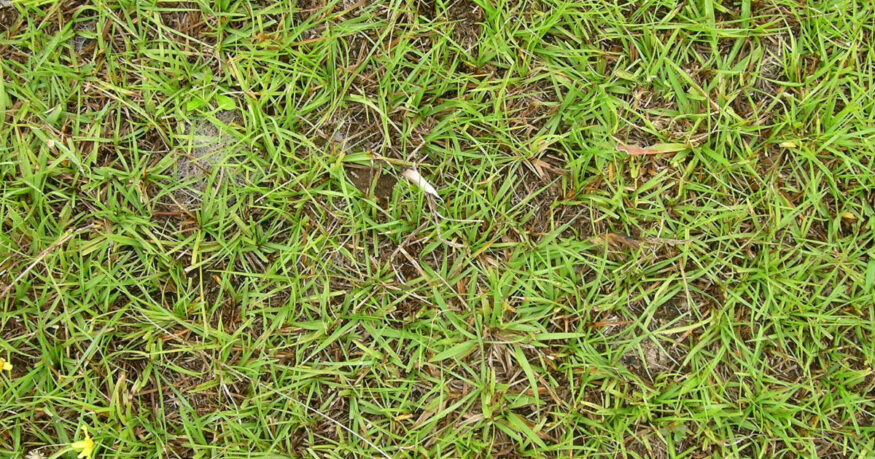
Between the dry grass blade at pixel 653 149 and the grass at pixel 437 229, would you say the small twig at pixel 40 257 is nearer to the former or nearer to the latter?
the grass at pixel 437 229

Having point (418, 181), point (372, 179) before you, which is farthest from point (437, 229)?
point (372, 179)

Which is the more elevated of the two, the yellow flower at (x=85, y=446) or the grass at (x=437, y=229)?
the grass at (x=437, y=229)

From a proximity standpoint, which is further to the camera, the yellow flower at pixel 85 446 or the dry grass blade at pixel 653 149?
the dry grass blade at pixel 653 149

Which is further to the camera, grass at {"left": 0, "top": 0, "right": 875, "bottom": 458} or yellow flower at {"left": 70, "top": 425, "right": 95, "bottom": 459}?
grass at {"left": 0, "top": 0, "right": 875, "bottom": 458}

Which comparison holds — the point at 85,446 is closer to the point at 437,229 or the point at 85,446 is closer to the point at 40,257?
the point at 40,257

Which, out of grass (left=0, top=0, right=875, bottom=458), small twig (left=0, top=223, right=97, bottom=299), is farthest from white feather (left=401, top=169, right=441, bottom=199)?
small twig (left=0, top=223, right=97, bottom=299)

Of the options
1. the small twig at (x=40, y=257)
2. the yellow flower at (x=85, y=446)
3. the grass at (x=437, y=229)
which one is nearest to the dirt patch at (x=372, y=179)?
the grass at (x=437, y=229)

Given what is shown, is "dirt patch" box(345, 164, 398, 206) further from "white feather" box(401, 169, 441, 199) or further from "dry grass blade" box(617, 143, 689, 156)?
"dry grass blade" box(617, 143, 689, 156)

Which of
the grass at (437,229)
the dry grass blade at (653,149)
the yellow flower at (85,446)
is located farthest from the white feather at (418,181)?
the yellow flower at (85,446)

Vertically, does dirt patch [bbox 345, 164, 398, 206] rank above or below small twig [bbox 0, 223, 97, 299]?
above
